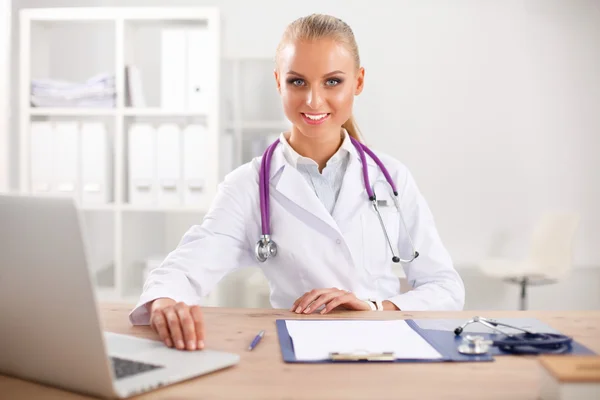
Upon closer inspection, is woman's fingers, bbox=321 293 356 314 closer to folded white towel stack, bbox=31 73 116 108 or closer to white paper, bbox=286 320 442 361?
white paper, bbox=286 320 442 361

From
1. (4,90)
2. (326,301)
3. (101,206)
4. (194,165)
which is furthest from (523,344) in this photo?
(4,90)

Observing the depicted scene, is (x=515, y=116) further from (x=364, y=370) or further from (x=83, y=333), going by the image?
(x=83, y=333)

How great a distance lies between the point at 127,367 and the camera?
97cm

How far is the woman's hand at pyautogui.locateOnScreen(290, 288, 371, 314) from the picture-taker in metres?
1.41

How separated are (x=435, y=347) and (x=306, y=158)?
80 centimetres

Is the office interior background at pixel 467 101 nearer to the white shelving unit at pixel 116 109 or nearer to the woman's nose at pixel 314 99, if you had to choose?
the white shelving unit at pixel 116 109

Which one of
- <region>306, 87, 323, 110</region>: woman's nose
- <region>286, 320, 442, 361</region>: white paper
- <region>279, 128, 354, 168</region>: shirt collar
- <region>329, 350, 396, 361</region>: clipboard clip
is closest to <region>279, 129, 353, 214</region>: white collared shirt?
<region>279, 128, 354, 168</region>: shirt collar

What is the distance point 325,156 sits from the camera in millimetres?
1847

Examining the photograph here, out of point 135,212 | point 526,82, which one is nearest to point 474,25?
point 526,82

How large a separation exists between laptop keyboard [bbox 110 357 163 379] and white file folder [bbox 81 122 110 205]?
104 inches

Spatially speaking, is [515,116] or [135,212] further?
[515,116]

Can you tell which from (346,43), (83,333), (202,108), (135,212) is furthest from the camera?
(135,212)

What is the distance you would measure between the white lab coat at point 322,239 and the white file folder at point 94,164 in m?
1.87

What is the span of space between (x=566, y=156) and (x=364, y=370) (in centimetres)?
369
